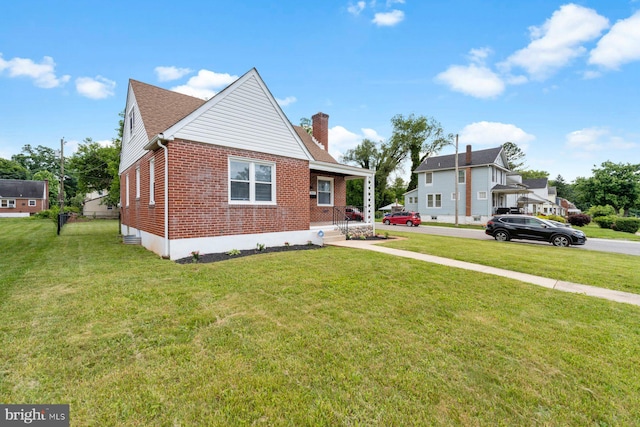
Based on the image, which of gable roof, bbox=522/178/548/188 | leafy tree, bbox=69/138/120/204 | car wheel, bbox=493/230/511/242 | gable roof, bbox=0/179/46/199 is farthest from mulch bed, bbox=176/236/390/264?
gable roof, bbox=0/179/46/199

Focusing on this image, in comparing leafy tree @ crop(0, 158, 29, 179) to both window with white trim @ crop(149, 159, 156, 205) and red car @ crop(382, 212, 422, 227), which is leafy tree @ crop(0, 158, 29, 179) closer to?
window with white trim @ crop(149, 159, 156, 205)

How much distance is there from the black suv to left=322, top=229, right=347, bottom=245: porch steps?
9653mm

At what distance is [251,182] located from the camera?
9258 mm

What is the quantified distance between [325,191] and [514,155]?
6179 centimetres

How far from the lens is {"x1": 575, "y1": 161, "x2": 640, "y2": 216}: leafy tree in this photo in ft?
131

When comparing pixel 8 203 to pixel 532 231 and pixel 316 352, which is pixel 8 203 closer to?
pixel 316 352

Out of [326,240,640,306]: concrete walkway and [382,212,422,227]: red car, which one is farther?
[382,212,422,227]: red car

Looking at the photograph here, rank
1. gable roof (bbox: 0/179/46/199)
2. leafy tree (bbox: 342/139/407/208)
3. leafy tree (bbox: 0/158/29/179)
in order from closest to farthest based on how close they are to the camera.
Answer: gable roof (bbox: 0/179/46/199), leafy tree (bbox: 342/139/407/208), leafy tree (bbox: 0/158/29/179)

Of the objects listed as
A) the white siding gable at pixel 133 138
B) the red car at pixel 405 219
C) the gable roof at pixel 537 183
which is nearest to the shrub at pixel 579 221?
the red car at pixel 405 219

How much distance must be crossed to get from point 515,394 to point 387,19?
599 inches

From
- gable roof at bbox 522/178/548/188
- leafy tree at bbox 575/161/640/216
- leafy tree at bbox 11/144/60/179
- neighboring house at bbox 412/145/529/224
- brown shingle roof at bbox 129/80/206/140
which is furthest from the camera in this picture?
leafy tree at bbox 11/144/60/179

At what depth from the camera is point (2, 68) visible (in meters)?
16.8

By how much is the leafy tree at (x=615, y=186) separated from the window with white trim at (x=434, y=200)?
3043 cm

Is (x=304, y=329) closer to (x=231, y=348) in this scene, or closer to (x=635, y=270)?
(x=231, y=348)
